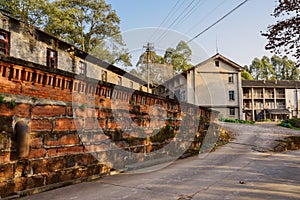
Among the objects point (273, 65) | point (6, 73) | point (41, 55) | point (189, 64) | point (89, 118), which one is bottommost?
point (89, 118)

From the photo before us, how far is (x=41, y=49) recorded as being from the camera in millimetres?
15336

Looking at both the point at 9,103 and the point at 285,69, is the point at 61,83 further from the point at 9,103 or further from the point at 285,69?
the point at 285,69

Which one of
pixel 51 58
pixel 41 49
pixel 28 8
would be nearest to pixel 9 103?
pixel 41 49

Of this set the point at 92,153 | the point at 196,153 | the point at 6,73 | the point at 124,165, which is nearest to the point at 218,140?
the point at 196,153

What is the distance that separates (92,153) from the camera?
4.79m

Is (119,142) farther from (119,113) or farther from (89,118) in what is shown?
(89,118)

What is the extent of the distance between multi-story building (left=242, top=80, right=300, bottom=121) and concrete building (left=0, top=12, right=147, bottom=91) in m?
27.7

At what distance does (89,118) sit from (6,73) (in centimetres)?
179

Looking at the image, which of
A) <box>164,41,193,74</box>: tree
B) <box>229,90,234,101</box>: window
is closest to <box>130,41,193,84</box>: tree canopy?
<box>164,41,193,74</box>: tree

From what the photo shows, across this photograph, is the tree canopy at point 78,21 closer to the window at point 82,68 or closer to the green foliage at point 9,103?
the window at point 82,68

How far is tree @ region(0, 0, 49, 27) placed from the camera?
65.6ft

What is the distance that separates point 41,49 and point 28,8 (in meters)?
8.31

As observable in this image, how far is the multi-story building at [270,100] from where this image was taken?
39.4 meters

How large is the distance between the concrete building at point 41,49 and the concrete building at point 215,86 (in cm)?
1416
